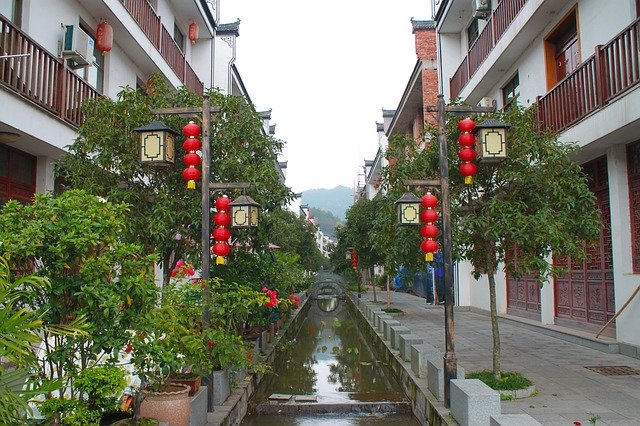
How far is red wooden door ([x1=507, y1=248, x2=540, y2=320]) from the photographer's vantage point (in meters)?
14.2

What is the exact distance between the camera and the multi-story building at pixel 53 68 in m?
8.02

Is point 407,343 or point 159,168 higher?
point 159,168

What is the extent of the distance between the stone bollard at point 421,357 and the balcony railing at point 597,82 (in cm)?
383

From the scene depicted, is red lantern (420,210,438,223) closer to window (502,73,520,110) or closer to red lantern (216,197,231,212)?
red lantern (216,197,231,212)

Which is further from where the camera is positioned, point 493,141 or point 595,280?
point 595,280

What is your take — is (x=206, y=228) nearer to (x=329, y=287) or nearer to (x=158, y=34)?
(x=158, y=34)

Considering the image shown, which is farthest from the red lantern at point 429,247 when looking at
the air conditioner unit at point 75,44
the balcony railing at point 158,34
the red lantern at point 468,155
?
the balcony railing at point 158,34

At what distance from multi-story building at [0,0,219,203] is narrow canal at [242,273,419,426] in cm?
548

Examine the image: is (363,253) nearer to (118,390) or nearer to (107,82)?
(107,82)

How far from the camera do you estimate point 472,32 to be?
762 inches

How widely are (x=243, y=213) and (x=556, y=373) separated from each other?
5334 millimetres

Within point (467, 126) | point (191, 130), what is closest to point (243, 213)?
point (191, 130)

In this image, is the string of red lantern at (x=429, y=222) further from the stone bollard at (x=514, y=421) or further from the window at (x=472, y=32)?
the window at (x=472, y=32)

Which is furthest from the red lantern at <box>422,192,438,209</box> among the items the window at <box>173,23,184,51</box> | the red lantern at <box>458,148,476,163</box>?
the window at <box>173,23,184,51</box>
